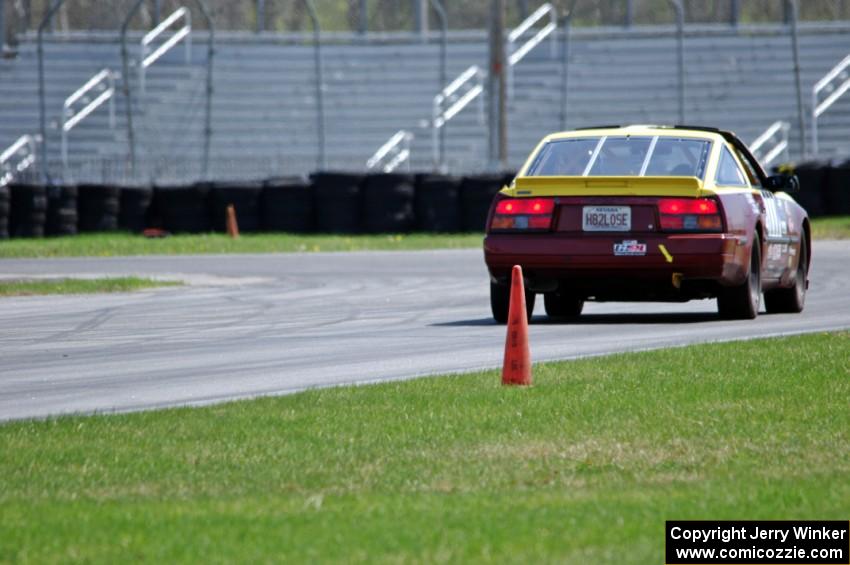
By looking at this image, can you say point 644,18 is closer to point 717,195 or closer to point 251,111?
point 251,111

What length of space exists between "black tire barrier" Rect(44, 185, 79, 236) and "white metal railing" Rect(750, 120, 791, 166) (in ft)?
47.9

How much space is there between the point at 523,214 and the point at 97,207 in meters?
18.1

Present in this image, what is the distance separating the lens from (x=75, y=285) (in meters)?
19.4

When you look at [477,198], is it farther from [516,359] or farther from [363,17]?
[516,359]

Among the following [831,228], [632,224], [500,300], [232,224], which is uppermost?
[632,224]

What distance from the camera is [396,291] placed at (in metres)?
18.5

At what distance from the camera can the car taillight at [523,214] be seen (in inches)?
521

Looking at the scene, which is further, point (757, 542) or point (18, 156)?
point (18, 156)

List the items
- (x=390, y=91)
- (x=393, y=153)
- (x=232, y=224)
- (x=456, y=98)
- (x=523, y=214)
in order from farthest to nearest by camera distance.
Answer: (x=390, y=91) < (x=456, y=98) < (x=393, y=153) < (x=232, y=224) < (x=523, y=214)

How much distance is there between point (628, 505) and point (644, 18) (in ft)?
125

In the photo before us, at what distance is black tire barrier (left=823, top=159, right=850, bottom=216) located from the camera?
30.5 metres

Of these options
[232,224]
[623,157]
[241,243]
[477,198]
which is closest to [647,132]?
[623,157]

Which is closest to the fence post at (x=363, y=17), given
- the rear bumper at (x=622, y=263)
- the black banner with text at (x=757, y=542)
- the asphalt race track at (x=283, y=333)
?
the asphalt race track at (x=283, y=333)

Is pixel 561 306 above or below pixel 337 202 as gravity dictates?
above
